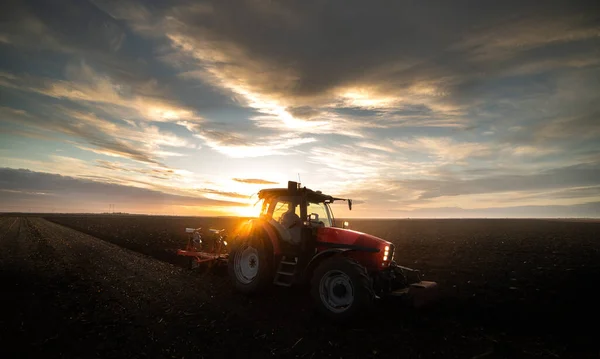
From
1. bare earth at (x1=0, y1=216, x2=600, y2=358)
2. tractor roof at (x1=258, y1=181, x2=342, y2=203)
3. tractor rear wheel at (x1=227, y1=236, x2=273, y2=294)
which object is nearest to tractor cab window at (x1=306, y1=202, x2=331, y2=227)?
tractor roof at (x1=258, y1=181, x2=342, y2=203)

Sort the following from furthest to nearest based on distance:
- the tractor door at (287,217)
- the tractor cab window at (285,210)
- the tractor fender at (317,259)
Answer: the tractor cab window at (285,210) → the tractor door at (287,217) → the tractor fender at (317,259)

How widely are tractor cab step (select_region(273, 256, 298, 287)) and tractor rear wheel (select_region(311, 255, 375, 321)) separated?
1.11m

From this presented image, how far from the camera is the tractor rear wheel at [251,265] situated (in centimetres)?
833

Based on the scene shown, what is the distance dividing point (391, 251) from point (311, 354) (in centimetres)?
329

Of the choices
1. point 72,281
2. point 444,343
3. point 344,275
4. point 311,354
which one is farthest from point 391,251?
point 72,281

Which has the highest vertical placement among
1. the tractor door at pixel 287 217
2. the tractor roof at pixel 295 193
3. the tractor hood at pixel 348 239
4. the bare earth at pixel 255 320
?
the tractor roof at pixel 295 193

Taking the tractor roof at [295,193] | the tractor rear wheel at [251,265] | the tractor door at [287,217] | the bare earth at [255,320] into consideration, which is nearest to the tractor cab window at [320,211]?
the tractor roof at [295,193]

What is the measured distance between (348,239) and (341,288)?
1.17 metres

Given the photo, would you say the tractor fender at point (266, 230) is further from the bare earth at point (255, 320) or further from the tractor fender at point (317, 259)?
the bare earth at point (255, 320)

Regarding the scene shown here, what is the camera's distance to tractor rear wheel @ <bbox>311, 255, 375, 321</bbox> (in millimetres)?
6254

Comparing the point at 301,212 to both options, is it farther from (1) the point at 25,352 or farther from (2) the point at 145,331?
(1) the point at 25,352

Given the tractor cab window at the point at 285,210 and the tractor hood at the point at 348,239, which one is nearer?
the tractor hood at the point at 348,239

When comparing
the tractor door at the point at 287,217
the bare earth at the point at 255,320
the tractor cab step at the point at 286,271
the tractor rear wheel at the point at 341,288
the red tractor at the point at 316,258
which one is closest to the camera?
the bare earth at the point at 255,320

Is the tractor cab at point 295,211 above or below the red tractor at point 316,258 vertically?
above
